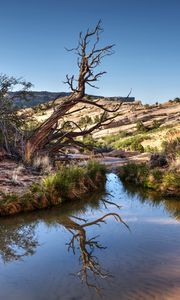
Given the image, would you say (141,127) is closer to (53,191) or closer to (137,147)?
(137,147)

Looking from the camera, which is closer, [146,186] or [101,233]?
[101,233]

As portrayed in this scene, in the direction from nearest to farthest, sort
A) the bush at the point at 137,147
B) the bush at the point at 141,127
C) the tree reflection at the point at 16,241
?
the tree reflection at the point at 16,241 < the bush at the point at 137,147 < the bush at the point at 141,127

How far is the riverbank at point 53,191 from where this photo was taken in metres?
12.8

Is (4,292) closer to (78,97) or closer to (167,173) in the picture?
(167,173)

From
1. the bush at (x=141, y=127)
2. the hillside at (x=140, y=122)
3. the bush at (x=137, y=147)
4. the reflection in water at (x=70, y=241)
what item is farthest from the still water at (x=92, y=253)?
the bush at (x=141, y=127)

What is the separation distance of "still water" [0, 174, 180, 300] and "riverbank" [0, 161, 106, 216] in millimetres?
398

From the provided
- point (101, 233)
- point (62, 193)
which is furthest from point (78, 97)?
point (101, 233)

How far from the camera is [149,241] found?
A: 32.3 feet

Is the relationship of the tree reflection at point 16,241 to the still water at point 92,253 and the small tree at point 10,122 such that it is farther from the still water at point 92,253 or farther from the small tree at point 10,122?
the small tree at point 10,122

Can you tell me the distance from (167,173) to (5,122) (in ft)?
31.1

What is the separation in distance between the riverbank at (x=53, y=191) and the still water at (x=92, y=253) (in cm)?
40

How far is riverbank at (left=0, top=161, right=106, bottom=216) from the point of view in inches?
502

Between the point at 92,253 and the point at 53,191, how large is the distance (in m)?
5.42

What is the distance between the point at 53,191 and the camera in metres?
14.2
